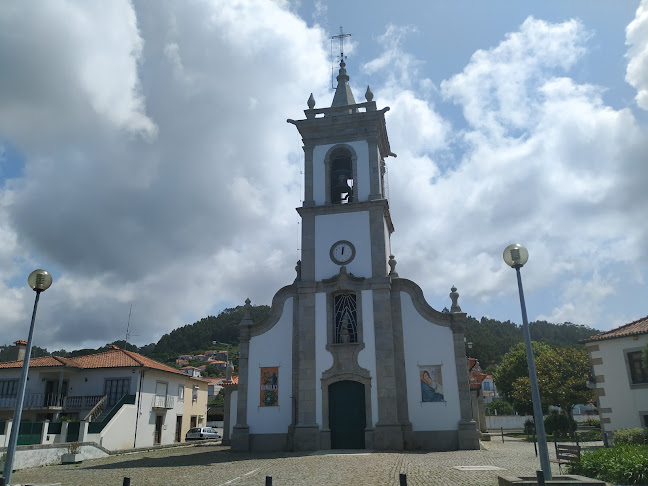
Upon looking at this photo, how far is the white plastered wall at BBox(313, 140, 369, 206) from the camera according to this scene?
82.0ft

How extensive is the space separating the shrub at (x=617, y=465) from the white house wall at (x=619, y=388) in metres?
9.82

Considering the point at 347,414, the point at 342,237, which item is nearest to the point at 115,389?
the point at 347,414

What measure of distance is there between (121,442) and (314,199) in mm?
16635

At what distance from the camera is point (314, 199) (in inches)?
993

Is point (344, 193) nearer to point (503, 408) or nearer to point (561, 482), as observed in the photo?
point (561, 482)

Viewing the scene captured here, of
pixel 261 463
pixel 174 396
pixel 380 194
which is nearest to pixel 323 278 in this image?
pixel 380 194

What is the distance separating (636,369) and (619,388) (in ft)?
3.31

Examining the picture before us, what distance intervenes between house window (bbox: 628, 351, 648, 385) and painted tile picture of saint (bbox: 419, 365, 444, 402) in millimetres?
7370

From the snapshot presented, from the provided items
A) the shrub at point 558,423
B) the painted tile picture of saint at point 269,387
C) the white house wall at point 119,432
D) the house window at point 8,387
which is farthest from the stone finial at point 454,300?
the house window at point 8,387

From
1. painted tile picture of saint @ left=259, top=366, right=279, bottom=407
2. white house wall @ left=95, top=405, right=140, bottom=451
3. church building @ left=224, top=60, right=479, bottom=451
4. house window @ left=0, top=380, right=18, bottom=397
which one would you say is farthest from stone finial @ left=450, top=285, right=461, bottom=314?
house window @ left=0, top=380, right=18, bottom=397

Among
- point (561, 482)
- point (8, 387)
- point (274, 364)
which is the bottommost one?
point (561, 482)

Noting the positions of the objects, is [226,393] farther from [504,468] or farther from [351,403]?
[504,468]

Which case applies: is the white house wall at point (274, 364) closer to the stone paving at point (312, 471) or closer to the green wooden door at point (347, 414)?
the green wooden door at point (347, 414)

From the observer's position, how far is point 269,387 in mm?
22609
